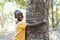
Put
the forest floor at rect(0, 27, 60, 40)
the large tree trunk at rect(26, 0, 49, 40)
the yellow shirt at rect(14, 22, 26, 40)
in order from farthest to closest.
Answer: the forest floor at rect(0, 27, 60, 40) < the yellow shirt at rect(14, 22, 26, 40) < the large tree trunk at rect(26, 0, 49, 40)

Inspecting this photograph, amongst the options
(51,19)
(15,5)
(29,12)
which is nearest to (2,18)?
(15,5)

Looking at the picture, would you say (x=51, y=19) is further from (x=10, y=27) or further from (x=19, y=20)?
(x=19, y=20)

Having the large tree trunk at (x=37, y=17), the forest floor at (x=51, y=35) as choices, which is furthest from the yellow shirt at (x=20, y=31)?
the forest floor at (x=51, y=35)

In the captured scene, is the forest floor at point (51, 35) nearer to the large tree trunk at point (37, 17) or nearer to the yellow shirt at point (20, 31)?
the yellow shirt at point (20, 31)

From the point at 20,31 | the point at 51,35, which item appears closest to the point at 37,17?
the point at 20,31

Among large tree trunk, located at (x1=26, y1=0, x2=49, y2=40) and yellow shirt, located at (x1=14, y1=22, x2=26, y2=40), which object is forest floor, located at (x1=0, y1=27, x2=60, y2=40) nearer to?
yellow shirt, located at (x1=14, y1=22, x2=26, y2=40)

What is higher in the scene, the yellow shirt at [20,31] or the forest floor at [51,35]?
the yellow shirt at [20,31]

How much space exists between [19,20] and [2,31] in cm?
254

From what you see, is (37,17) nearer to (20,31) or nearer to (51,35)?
(20,31)

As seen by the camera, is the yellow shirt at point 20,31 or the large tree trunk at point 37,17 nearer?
the large tree trunk at point 37,17

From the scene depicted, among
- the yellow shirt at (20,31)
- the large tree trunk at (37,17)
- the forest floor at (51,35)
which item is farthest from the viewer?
the forest floor at (51,35)

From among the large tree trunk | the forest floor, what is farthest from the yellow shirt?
the forest floor

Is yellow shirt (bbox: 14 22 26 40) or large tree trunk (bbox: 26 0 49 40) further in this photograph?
yellow shirt (bbox: 14 22 26 40)

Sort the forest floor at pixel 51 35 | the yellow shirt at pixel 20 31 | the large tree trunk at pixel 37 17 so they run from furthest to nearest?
the forest floor at pixel 51 35 < the yellow shirt at pixel 20 31 < the large tree trunk at pixel 37 17
